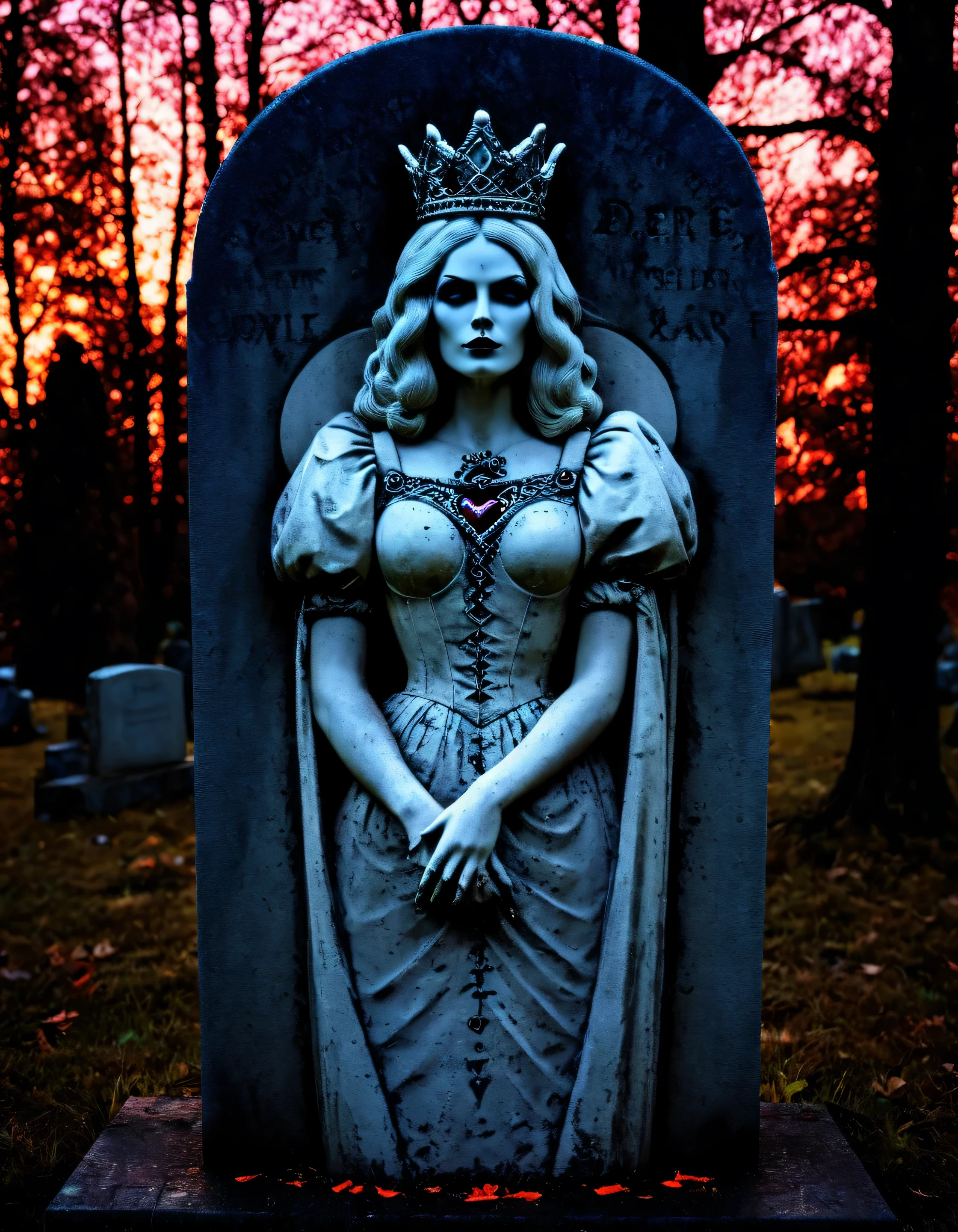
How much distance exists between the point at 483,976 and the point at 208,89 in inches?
264

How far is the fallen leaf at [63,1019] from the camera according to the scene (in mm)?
5027

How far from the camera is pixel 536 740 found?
9.52ft

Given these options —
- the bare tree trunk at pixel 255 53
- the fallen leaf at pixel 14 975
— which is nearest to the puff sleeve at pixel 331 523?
the fallen leaf at pixel 14 975

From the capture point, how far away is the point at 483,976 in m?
2.94

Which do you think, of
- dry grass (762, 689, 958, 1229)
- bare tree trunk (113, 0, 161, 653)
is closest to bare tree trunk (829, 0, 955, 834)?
dry grass (762, 689, 958, 1229)

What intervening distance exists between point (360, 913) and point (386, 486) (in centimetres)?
113

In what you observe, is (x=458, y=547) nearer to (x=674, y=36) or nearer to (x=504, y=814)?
(x=504, y=814)

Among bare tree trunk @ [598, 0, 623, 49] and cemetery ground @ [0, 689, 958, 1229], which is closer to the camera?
cemetery ground @ [0, 689, 958, 1229]

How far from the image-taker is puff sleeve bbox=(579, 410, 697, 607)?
293cm

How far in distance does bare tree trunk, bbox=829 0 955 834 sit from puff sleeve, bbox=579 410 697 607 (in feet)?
13.8

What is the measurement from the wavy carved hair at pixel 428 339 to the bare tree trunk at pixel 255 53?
4611 mm

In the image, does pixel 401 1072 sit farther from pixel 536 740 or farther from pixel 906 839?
pixel 906 839

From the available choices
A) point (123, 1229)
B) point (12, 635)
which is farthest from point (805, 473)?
point (12, 635)

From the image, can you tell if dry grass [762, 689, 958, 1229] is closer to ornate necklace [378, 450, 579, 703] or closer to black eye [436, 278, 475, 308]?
ornate necklace [378, 450, 579, 703]
